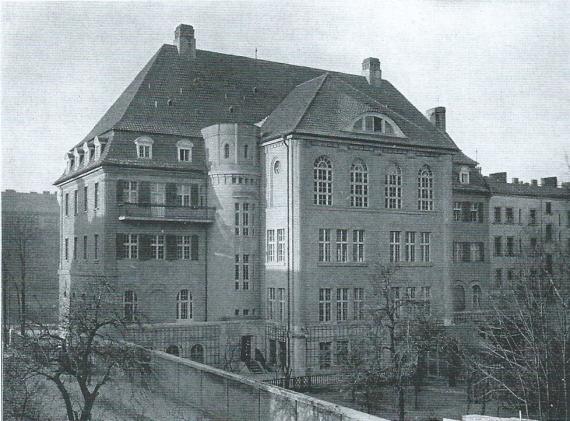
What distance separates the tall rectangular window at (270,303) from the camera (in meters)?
27.6

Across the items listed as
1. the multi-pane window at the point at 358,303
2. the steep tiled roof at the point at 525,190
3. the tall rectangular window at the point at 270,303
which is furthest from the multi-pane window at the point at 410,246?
the tall rectangular window at the point at 270,303

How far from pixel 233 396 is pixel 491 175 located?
26996 mm

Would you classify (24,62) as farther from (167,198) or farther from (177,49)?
(177,49)

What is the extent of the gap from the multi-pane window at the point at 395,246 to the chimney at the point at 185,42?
12.1 metres

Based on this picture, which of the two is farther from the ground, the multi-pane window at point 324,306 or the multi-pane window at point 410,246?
the multi-pane window at point 410,246

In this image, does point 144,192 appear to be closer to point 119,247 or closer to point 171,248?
point 119,247

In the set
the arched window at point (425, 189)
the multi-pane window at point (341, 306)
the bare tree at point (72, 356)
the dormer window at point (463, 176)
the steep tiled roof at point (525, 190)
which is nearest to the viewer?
the bare tree at point (72, 356)

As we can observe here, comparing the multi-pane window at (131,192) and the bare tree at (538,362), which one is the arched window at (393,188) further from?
the multi-pane window at (131,192)

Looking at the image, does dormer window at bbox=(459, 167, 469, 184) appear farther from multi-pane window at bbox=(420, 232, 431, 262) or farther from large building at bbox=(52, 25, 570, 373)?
multi-pane window at bbox=(420, 232, 431, 262)

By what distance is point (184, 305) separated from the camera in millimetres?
27734

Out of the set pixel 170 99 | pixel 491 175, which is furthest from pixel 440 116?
pixel 170 99

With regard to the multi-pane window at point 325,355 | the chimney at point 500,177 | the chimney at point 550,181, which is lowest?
the multi-pane window at point 325,355

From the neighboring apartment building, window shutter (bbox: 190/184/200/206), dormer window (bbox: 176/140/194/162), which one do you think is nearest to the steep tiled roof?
window shutter (bbox: 190/184/200/206)

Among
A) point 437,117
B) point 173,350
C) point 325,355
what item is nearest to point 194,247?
point 173,350
